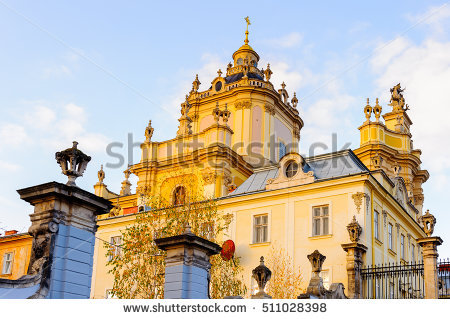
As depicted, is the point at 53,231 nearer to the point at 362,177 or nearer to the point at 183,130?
the point at 362,177

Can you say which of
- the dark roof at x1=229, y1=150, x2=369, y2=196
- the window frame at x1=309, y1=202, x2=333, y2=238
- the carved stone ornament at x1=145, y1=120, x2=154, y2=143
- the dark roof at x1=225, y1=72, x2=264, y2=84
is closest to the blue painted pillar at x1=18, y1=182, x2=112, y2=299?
the window frame at x1=309, y1=202, x2=333, y2=238

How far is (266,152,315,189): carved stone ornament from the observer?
107 feet

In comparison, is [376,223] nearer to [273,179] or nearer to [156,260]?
[273,179]

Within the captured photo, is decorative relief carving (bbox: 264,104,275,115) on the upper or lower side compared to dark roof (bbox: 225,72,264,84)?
lower

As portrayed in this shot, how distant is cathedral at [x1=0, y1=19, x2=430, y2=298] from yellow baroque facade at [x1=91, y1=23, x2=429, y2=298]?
6 centimetres

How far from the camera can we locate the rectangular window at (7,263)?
132ft

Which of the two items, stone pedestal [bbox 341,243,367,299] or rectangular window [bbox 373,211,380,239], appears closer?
stone pedestal [bbox 341,243,367,299]

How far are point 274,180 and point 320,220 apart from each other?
13.8 ft

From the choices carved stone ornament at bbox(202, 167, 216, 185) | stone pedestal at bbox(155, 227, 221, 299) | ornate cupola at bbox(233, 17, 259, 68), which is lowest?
stone pedestal at bbox(155, 227, 221, 299)

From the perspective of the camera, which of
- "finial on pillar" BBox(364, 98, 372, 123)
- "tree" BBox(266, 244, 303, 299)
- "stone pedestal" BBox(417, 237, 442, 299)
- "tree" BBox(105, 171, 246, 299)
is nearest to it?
"stone pedestal" BBox(417, 237, 442, 299)

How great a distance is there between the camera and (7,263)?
40.8 meters

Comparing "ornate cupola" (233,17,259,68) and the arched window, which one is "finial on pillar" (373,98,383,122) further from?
the arched window
